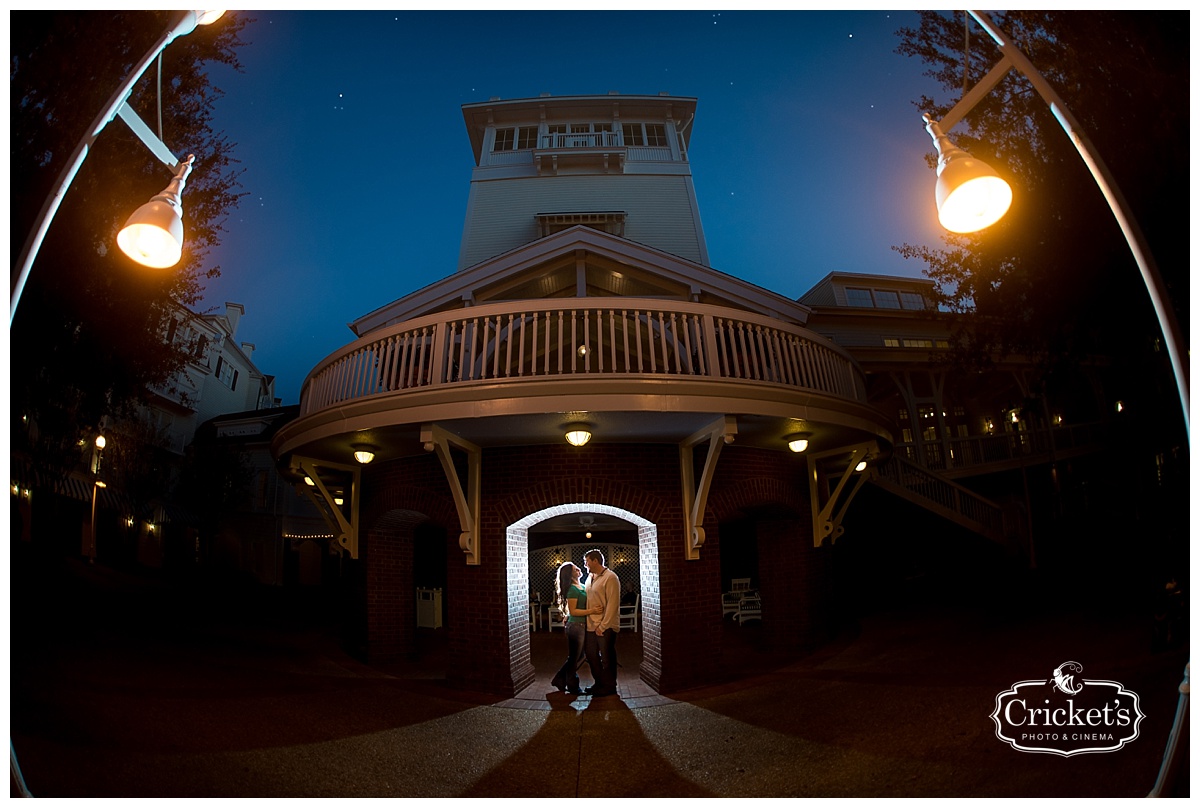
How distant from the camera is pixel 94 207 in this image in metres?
7.82

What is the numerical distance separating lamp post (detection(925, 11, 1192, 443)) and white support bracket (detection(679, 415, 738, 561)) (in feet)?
10.8

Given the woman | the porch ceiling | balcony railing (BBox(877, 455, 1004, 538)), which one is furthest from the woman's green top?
balcony railing (BBox(877, 455, 1004, 538))

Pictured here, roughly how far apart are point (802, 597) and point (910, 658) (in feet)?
5.37

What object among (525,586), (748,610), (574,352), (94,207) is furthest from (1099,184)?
(94,207)

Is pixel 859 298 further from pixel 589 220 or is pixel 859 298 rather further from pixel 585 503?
pixel 585 503

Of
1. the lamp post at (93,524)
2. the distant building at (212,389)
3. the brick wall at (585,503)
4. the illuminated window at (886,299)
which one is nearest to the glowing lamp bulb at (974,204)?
the brick wall at (585,503)

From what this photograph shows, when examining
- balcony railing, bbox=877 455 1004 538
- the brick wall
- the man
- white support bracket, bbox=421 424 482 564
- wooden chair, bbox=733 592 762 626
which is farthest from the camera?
balcony railing, bbox=877 455 1004 538

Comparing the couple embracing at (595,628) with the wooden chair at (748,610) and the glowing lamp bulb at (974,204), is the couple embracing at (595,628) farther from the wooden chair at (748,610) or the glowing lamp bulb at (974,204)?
the wooden chair at (748,610)

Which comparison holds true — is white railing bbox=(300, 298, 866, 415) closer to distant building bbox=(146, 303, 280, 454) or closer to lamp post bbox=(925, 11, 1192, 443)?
lamp post bbox=(925, 11, 1192, 443)

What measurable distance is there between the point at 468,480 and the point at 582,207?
42.3 feet

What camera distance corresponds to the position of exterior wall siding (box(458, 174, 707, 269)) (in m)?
16.9

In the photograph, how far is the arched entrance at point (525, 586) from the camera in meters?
6.95

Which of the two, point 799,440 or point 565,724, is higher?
point 799,440

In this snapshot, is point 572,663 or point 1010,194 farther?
point 572,663
